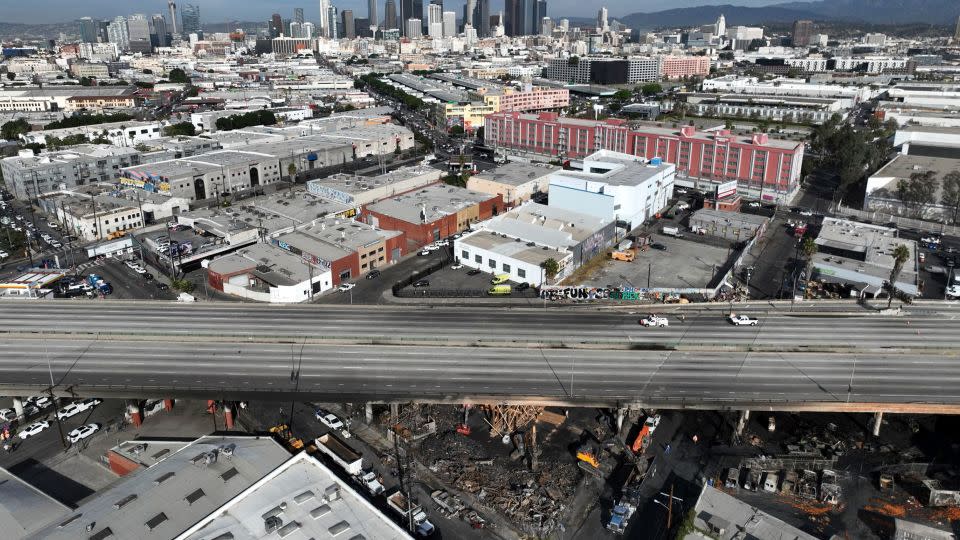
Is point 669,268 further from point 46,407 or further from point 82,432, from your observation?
point 46,407

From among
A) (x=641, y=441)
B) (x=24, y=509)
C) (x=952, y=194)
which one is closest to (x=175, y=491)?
(x=24, y=509)

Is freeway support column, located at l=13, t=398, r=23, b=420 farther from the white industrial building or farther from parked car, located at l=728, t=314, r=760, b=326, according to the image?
the white industrial building

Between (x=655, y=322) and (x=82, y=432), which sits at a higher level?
(x=655, y=322)

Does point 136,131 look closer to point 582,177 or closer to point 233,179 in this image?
point 233,179

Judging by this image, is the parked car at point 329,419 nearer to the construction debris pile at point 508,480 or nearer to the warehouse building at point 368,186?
the construction debris pile at point 508,480

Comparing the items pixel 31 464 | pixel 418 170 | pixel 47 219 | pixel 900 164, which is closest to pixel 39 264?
pixel 47 219

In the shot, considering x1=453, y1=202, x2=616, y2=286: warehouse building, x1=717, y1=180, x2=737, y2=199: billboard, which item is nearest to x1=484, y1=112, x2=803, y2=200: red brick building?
x1=717, y1=180, x2=737, y2=199: billboard
